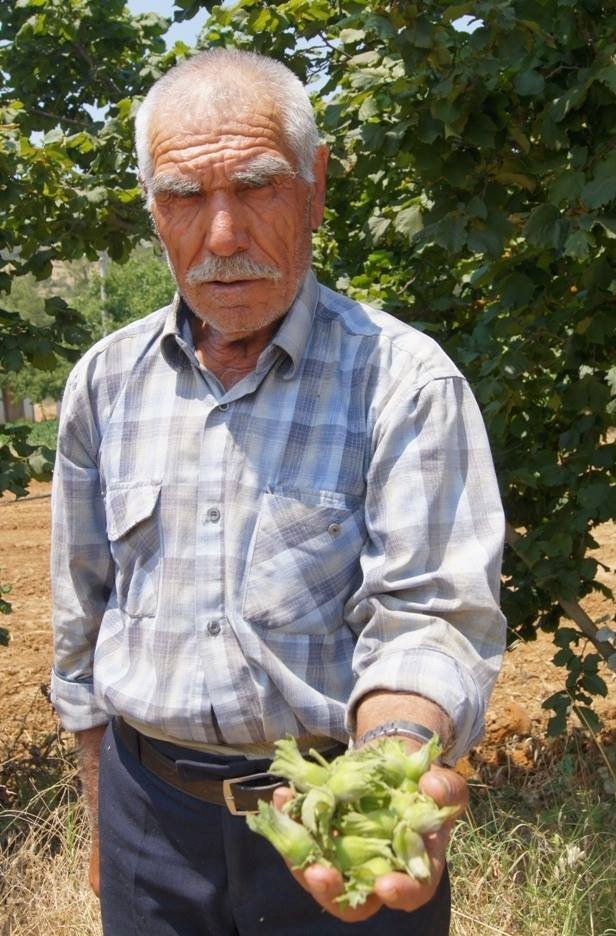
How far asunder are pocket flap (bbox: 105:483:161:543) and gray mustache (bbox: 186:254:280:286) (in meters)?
0.37

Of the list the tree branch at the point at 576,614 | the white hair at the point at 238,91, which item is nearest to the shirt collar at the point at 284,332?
the white hair at the point at 238,91

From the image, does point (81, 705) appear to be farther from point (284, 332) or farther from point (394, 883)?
point (394, 883)

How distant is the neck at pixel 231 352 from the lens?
2.17 m

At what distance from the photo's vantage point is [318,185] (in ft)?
7.25

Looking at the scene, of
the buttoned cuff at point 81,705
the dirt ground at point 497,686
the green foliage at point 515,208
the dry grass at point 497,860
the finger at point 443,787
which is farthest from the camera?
the dirt ground at point 497,686

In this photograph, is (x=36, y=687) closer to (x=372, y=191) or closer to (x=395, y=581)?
(x=372, y=191)

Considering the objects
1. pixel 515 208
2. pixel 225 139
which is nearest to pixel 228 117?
pixel 225 139

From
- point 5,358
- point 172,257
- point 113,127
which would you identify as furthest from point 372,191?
point 172,257

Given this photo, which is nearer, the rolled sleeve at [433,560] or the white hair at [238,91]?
the rolled sleeve at [433,560]

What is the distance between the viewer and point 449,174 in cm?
354

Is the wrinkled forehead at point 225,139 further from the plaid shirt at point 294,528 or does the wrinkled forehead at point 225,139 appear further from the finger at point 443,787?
the finger at point 443,787

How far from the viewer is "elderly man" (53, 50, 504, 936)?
1907 millimetres

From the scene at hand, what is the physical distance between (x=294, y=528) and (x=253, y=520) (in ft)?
0.28

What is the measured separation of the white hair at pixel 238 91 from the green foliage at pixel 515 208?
1.19m
